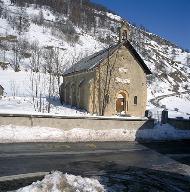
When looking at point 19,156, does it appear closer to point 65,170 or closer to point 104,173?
point 65,170

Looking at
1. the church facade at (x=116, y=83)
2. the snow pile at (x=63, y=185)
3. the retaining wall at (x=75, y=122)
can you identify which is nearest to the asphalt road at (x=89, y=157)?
the retaining wall at (x=75, y=122)

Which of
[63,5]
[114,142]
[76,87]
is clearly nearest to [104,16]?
[63,5]

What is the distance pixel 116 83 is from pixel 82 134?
592 inches

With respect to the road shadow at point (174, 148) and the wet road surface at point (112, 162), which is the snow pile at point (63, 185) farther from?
the road shadow at point (174, 148)

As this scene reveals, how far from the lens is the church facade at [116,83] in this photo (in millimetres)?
36938

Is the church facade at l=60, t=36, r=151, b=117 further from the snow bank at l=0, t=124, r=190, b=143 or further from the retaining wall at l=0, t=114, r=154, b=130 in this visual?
the retaining wall at l=0, t=114, r=154, b=130

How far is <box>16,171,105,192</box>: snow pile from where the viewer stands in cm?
1080

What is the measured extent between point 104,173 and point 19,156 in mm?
4442

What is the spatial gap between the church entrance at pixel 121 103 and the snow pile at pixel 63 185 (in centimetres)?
2616

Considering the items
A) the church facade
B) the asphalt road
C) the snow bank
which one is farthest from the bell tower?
the asphalt road

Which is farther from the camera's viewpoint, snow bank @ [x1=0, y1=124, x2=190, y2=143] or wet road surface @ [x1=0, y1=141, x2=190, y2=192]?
snow bank @ [x1=0, y1=124, x2=190, y2=143]

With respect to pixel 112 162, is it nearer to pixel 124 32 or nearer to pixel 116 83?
pixel 116 83

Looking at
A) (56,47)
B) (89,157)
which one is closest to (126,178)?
(89,157)

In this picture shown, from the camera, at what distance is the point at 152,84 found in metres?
110
